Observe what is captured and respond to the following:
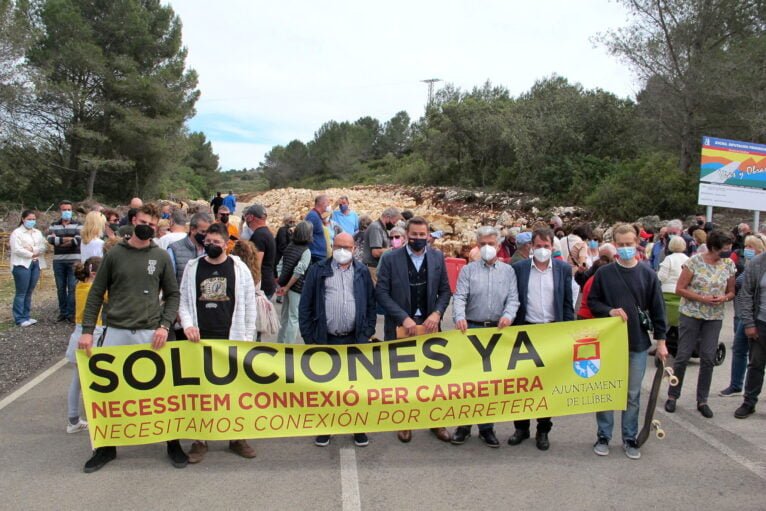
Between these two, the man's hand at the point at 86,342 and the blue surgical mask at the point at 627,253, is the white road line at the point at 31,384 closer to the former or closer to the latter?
the man's hand at the point at 86,342

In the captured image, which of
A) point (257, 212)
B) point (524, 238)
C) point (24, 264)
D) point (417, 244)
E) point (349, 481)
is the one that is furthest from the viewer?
point (24, 264)

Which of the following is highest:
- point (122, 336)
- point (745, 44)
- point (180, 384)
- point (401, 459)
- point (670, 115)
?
point (745, 44)

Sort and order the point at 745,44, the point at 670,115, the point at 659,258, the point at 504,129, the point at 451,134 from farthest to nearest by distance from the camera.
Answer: the point at 451,134
the point at 504,129
the point at 670,115
the point at 745,44
the point at 659,258

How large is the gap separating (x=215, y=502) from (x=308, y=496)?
2.12 ft

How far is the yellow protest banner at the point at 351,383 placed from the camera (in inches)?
192

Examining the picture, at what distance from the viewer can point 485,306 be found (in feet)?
17.5

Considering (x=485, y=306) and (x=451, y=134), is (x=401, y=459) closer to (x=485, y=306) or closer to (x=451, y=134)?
(x=485, y=306)

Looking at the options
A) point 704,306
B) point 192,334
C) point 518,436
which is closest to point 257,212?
point 192,334

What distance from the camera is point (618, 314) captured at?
5125mm

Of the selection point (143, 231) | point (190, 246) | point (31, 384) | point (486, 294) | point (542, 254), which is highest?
point (143, 231)

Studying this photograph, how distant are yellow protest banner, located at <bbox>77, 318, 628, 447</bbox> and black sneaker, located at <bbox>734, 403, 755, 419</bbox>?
174cm

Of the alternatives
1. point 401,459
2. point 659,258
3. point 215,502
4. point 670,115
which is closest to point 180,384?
point 215,502

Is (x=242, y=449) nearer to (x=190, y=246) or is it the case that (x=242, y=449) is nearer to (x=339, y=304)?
(x=339, y=304)

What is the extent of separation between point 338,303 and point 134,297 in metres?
1.72
